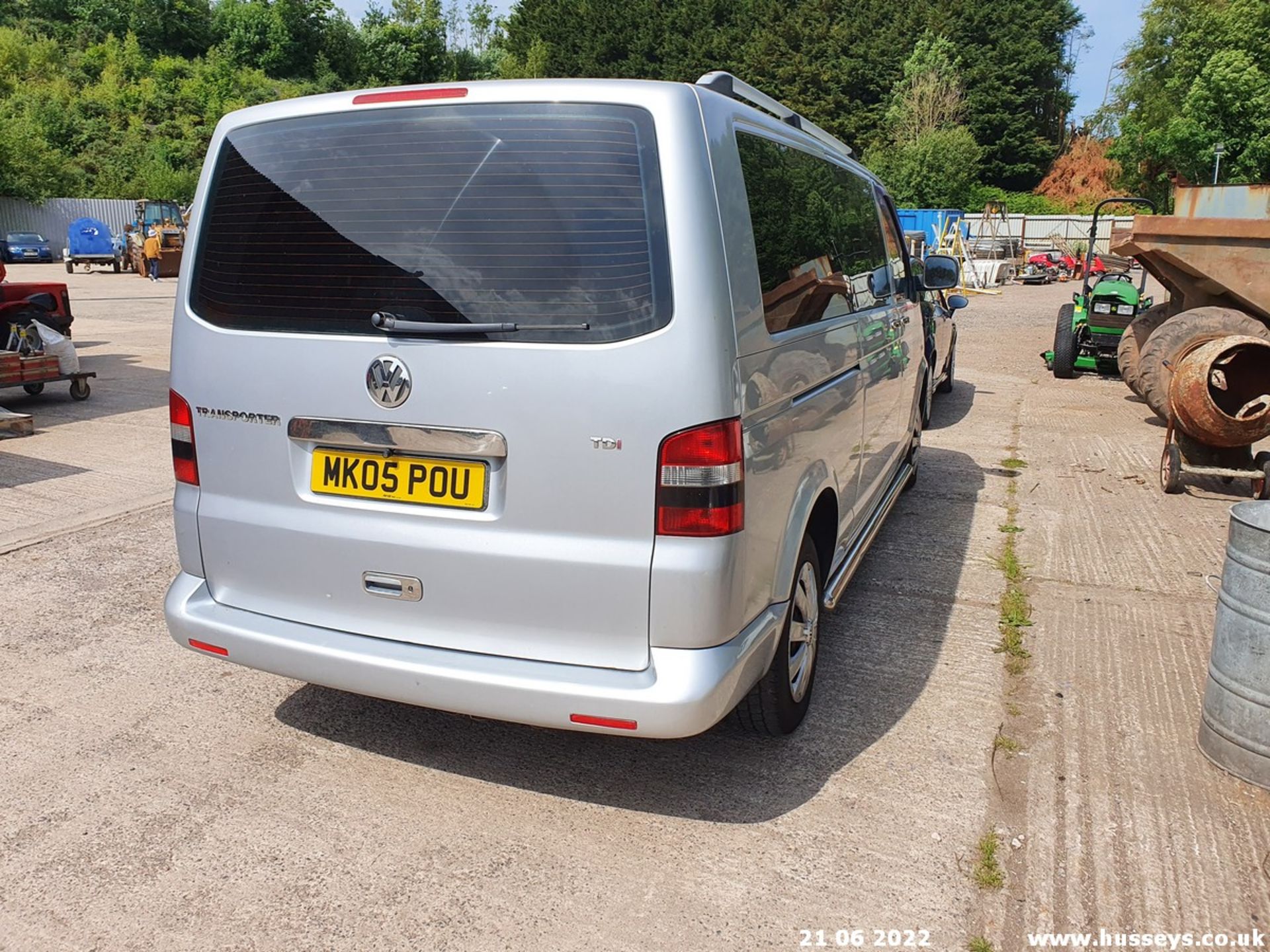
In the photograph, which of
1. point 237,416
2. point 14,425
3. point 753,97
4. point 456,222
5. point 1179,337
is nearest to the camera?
point 456,222

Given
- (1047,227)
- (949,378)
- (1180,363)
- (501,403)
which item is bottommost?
(949,378)

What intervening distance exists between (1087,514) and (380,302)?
5296 mm

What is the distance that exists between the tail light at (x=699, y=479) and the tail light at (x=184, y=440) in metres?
1.64

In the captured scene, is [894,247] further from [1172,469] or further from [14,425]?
[14,425]

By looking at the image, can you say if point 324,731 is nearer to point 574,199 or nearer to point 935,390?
point 574,199

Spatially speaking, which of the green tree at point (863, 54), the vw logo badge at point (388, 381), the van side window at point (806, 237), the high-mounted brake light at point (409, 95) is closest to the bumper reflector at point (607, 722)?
the vw logo badge at point (388, 381)

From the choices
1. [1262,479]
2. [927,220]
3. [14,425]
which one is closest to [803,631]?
[1262,479]

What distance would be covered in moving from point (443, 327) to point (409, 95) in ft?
2.42

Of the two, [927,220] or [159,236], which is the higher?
[927,220]

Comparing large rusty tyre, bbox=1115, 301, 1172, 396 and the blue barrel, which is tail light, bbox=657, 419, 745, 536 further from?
large rusty tyre, bbox=1115, 301, 1172, 396

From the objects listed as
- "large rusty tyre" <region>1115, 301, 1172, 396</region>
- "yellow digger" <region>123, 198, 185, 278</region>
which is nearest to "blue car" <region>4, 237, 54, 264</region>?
"yellow digger" <region>123, 198, 185, 278</region>

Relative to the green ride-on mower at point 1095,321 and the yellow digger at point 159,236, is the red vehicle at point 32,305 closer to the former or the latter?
the green ride-on mower at point 1095,321

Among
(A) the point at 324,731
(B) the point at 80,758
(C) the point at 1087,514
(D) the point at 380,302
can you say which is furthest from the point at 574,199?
(C) the point at 1087,514

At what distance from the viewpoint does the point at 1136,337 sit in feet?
31.4
